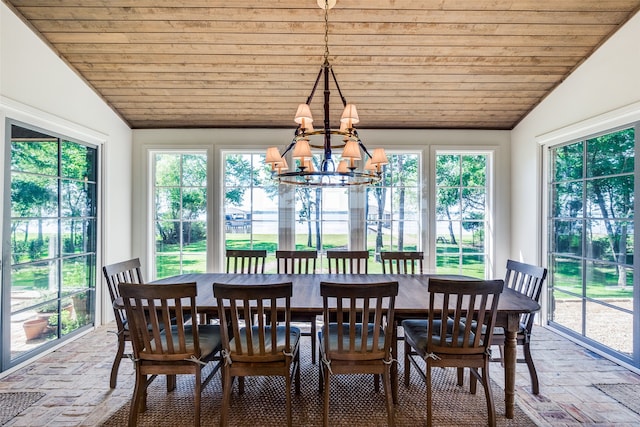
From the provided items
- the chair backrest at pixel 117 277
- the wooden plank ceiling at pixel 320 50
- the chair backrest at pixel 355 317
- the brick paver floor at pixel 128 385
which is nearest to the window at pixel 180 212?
the wooden plank ceiling at pixel 320 50

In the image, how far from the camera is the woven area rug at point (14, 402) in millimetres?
2092

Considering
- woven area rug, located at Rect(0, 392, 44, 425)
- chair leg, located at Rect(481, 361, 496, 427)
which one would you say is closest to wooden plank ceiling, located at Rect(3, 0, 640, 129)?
chair leg, located at Rect(481, 361, 496, 427)

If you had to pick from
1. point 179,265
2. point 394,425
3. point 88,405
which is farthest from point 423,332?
point 179,265

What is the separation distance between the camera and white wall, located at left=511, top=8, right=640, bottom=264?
2.69 meters

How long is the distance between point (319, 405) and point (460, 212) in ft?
10.4

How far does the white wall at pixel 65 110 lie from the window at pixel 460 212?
4172mm

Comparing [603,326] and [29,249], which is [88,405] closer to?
[29,249]

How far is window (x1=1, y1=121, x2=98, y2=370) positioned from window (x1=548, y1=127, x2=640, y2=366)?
538 cm

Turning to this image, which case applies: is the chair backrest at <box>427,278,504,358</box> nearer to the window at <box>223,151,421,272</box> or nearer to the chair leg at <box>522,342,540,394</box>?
the chair leg at <box>522,342,540,394</box>

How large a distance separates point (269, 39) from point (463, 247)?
3.51 meters

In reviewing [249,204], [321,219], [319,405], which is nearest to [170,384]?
[319,405]

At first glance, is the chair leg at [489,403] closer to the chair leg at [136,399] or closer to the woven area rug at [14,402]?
the chair leg at [136,399]

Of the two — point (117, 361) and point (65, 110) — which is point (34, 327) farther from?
point (65, 110)

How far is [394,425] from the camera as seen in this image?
1.91 metres
